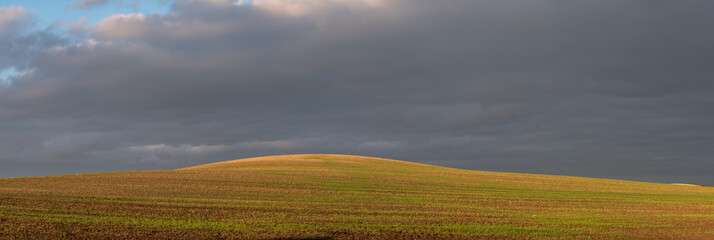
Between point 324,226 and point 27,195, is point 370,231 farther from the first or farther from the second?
point 27,195

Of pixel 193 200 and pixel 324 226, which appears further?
pixel 193 200

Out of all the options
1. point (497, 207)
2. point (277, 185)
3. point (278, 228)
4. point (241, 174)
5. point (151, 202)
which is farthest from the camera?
point (241, 174)

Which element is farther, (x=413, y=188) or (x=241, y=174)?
(x=241, y=174)

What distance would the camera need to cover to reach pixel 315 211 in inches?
840

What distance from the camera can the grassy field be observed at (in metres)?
16.1

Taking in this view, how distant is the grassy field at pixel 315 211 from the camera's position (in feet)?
52.9

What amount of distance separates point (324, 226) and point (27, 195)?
15.2 meters

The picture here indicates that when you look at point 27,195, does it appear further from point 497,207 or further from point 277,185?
point 497,207

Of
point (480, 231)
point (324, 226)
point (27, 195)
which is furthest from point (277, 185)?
point (480, 231)

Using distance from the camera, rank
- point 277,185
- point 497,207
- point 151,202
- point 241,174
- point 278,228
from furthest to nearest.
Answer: point 241,174, point 277,185, point 497,207, point 151,202, point 278,228

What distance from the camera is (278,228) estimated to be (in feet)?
54.4

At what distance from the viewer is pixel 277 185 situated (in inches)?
1289

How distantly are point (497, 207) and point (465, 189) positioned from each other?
9.88 metres

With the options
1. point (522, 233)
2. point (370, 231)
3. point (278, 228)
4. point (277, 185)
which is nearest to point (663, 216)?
point (522, 233)
